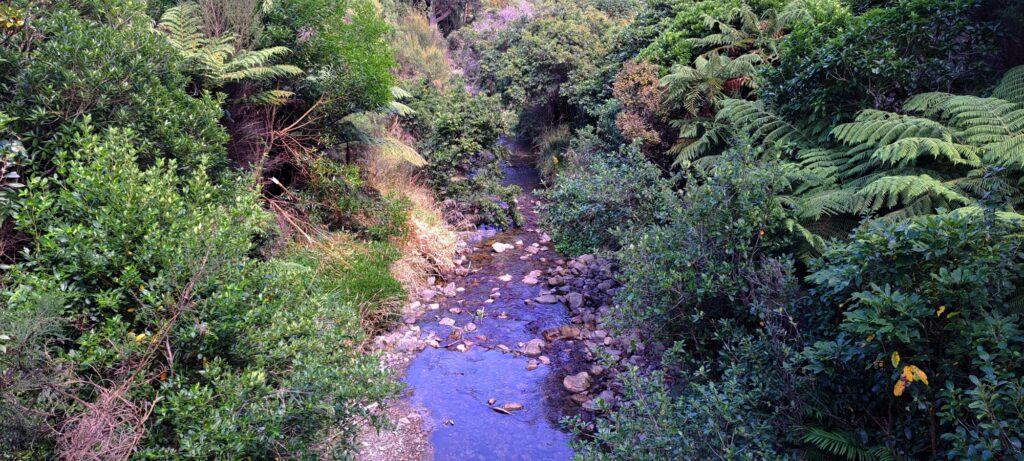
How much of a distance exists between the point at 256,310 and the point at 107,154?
1300mm

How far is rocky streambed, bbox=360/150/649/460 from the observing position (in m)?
5.41

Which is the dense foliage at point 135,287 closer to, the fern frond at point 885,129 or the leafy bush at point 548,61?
the fern frond at point 885,129

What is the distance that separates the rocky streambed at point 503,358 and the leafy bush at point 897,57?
2.90 m

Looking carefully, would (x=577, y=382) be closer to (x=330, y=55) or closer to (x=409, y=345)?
(x=409, y=345)

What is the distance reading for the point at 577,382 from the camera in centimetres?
623

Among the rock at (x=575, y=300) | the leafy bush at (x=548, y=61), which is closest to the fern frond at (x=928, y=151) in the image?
the rock at (x=575, y=300)

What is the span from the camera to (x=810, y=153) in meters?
5.14

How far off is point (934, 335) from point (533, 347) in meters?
4.67

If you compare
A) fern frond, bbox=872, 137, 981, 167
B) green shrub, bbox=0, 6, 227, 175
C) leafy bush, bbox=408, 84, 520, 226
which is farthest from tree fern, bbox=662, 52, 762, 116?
green shrub, bbox=0, 6, 227, 175

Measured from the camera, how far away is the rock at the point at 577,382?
616 cm

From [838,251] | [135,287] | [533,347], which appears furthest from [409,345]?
[838,251]

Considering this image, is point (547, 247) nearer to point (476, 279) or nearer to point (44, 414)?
point (476, 279)

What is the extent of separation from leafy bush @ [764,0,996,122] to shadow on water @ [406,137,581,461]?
12.6ft

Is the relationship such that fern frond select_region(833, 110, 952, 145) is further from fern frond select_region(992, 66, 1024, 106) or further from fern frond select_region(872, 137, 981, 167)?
fern frond select_region(992, 66, 1024, 106)
